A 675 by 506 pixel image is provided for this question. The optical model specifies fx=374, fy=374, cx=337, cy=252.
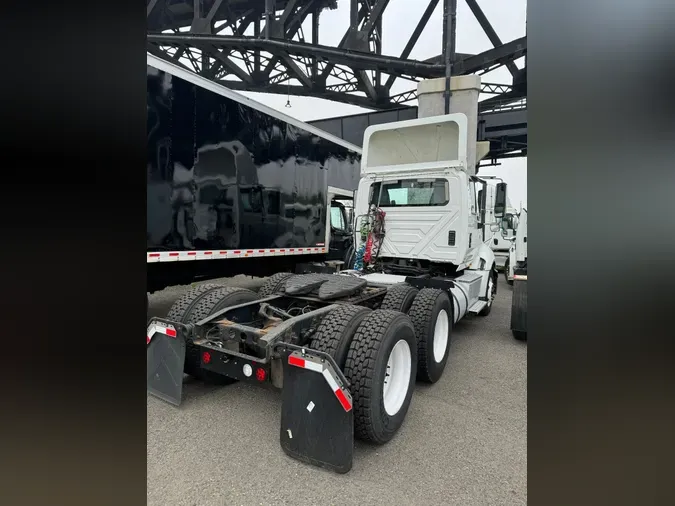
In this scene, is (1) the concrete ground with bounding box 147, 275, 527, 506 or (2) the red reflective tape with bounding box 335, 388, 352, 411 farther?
(2) the red reflective tape with bounding box 335, 388, 352, 411

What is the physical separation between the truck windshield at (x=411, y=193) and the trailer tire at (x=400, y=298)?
1557 millimetres

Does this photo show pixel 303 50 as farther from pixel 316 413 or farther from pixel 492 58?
pixel 316 413

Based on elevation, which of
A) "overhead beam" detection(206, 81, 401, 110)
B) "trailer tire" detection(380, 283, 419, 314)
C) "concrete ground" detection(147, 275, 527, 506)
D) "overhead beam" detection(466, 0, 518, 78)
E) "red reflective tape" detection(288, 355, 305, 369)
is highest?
"overhead beam" detection(466, 0, 518, 78)

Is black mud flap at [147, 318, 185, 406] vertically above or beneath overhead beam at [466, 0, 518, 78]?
beneath

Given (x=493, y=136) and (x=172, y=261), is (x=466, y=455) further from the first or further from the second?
(x=493, y=136)

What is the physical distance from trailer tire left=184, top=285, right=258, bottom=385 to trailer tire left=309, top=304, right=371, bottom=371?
3.73 ft

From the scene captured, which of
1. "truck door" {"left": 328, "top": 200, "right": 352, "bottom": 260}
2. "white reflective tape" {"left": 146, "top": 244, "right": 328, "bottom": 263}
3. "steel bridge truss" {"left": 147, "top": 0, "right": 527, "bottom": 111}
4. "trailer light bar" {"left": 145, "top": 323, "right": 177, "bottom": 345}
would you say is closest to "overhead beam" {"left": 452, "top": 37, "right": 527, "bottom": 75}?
"steel bridge truss" {"left": 147, "top": 0, "right": 527, "bottom": 111}

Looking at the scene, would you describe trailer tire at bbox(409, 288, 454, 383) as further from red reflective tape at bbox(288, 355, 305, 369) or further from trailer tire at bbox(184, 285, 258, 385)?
trailer tire at bbox(184, 285, 258, 385)

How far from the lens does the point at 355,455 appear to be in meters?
2.67

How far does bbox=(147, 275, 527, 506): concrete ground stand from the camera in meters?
2.26

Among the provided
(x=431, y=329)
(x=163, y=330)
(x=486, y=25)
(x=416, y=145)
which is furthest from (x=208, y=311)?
(x=486, y=25)

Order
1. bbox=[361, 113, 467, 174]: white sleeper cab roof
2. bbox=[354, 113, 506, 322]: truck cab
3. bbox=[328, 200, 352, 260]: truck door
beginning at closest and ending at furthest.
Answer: bbox=[354, 113, 506, 322]: truck cab → bbox=[361, 113, 467, 174]: white sleeper cab roof → bbox=[328, 200, 352, 260]: truck door

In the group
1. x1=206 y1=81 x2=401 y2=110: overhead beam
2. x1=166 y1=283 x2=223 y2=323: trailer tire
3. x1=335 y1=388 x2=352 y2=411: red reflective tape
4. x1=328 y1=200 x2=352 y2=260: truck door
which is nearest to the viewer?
x1=335 y1=388 x2=352 y2=411: red reflective tape
